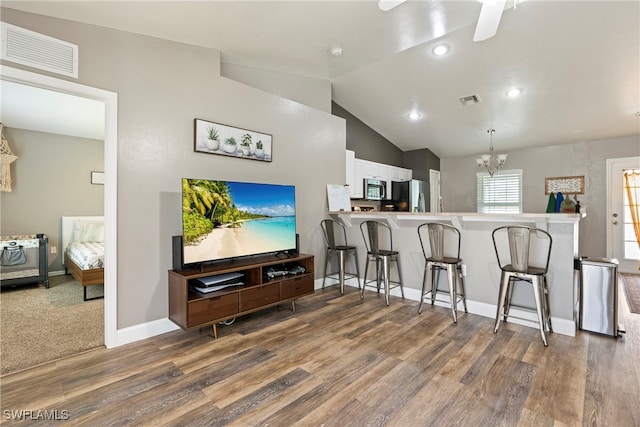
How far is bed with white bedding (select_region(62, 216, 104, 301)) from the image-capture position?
3686 millimetres

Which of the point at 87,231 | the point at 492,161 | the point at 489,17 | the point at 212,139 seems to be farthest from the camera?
the point at 492,161

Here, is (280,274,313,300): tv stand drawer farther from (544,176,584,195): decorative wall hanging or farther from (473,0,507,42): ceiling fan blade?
(544,176,584,195): decorative wall hanging

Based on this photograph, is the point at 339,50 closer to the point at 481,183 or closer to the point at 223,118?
the point at 223,118

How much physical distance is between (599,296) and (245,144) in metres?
3.80

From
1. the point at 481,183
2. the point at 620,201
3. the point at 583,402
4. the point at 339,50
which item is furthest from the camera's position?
the point at 481,183

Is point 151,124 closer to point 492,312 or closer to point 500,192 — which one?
point 492,312

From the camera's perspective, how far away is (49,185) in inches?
198

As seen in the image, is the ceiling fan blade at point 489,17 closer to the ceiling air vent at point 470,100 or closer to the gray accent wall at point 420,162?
the ceiling air vent at point 470,100

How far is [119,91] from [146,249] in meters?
1.37

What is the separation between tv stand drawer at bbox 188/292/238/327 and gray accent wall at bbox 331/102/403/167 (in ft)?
12.7

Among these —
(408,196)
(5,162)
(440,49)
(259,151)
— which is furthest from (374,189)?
(5,162)

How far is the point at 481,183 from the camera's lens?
696cm

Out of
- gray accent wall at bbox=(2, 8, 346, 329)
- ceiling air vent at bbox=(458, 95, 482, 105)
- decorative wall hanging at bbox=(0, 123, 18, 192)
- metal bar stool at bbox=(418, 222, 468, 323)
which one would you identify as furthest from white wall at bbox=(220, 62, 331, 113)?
decorative wall hanging at bbox=(0, 123, 18, 192)

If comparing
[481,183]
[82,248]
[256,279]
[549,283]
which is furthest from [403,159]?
[82,248]
